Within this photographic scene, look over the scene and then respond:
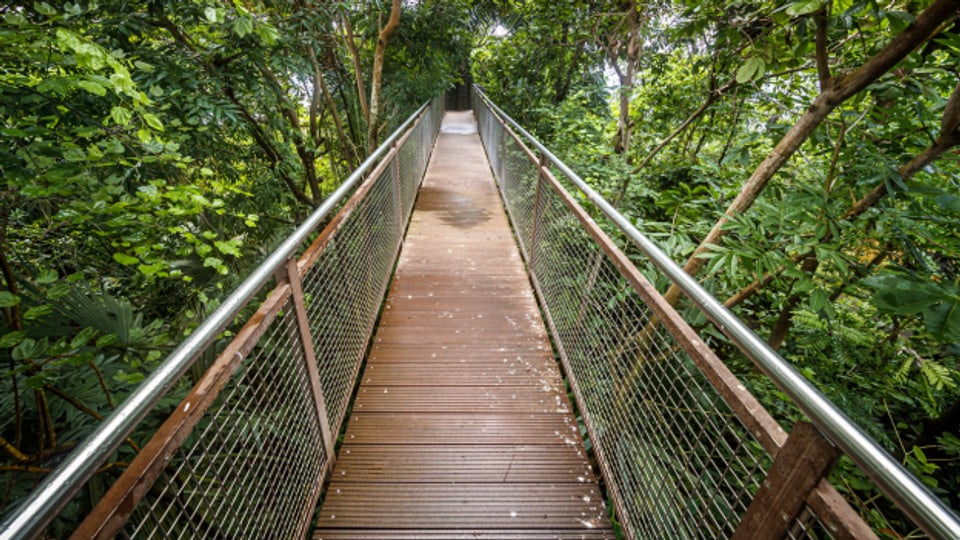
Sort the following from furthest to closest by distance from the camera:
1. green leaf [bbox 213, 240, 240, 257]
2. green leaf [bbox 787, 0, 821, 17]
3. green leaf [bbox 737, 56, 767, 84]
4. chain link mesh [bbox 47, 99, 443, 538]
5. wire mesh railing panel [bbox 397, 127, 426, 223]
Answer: wire mesh railing panel [bbox 397, 127, 426, 223] → green leaf [bbox 213, 240, 240, 257] → green leaf [bbox 737, 56, 767, 84] → green leaf [bbox 787, 0, 821, 17] → chain link mesh [bbox 47, 99, 443, 538]

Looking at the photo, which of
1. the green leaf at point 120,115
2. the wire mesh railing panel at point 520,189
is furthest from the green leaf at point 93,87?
the wire mesh railing panel at point 520,189

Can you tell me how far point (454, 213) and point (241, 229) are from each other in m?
2.71

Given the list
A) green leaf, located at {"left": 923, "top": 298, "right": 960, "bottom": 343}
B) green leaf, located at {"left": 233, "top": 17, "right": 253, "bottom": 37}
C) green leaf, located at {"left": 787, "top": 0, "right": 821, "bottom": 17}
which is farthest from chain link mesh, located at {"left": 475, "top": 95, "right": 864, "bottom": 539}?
green leaf, located at {"left": 233, "top": 17, "right": 253, "bottom": 37}

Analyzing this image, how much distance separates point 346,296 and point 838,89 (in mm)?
2734

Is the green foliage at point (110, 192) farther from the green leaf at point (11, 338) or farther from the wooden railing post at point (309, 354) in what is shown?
the wooden railing post at point (309, 354)

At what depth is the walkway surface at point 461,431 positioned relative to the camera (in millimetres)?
1738

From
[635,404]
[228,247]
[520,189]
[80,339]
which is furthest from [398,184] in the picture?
[635,404]

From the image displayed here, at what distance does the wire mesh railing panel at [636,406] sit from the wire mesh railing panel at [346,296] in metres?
1.35

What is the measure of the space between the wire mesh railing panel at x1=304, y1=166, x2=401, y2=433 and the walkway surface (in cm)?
17

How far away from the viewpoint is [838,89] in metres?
1.87

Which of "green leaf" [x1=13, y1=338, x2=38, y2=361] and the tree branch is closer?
"green leaf" [x1=13, y1=338, x2=38, y2=361]

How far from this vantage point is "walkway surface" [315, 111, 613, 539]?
1.74 m

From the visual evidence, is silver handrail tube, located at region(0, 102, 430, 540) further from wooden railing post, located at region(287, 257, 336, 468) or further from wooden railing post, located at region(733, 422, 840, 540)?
wooden railing post, located at region(733, 422, 840, 540)

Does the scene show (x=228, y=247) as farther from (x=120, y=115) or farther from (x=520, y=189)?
(x=520, y=189)
